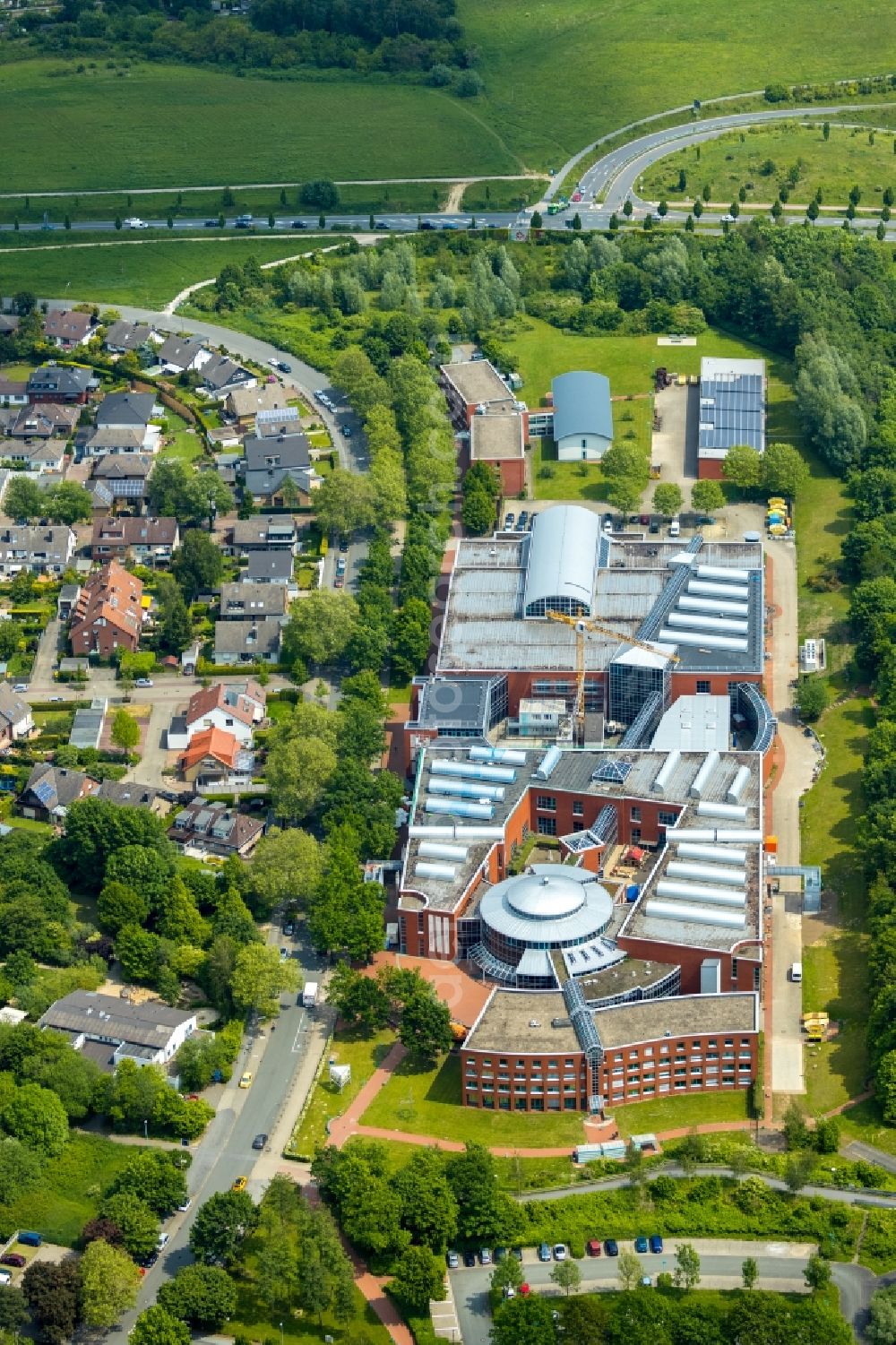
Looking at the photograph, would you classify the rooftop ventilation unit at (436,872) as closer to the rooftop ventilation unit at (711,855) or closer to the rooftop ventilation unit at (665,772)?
the rooftop ventilation unit at (711,855)

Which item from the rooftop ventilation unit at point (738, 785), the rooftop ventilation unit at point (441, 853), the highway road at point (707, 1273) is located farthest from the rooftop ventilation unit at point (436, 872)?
the highway road at point (707, 1273)

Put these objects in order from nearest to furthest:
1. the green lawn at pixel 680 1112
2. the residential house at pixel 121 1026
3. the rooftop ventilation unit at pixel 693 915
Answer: the green lawn at pixel 680 1112 → the residential house at pixel 121 1026 → the rooftop ventilation unit at pixel 693 915

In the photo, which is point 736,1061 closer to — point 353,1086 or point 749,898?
point 749,898

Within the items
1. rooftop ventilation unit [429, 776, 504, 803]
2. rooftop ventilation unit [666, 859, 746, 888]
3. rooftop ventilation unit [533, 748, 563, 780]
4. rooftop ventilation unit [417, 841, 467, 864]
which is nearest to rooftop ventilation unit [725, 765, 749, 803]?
rooftop ventilation unit [666, 859, 746, 888]

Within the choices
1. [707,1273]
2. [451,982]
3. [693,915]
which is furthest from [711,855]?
[707,1273]

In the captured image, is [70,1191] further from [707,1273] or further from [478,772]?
[478,772]

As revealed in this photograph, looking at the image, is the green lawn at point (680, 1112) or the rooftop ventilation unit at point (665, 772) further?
the rooftop ventilation unit at point (665, 772)
